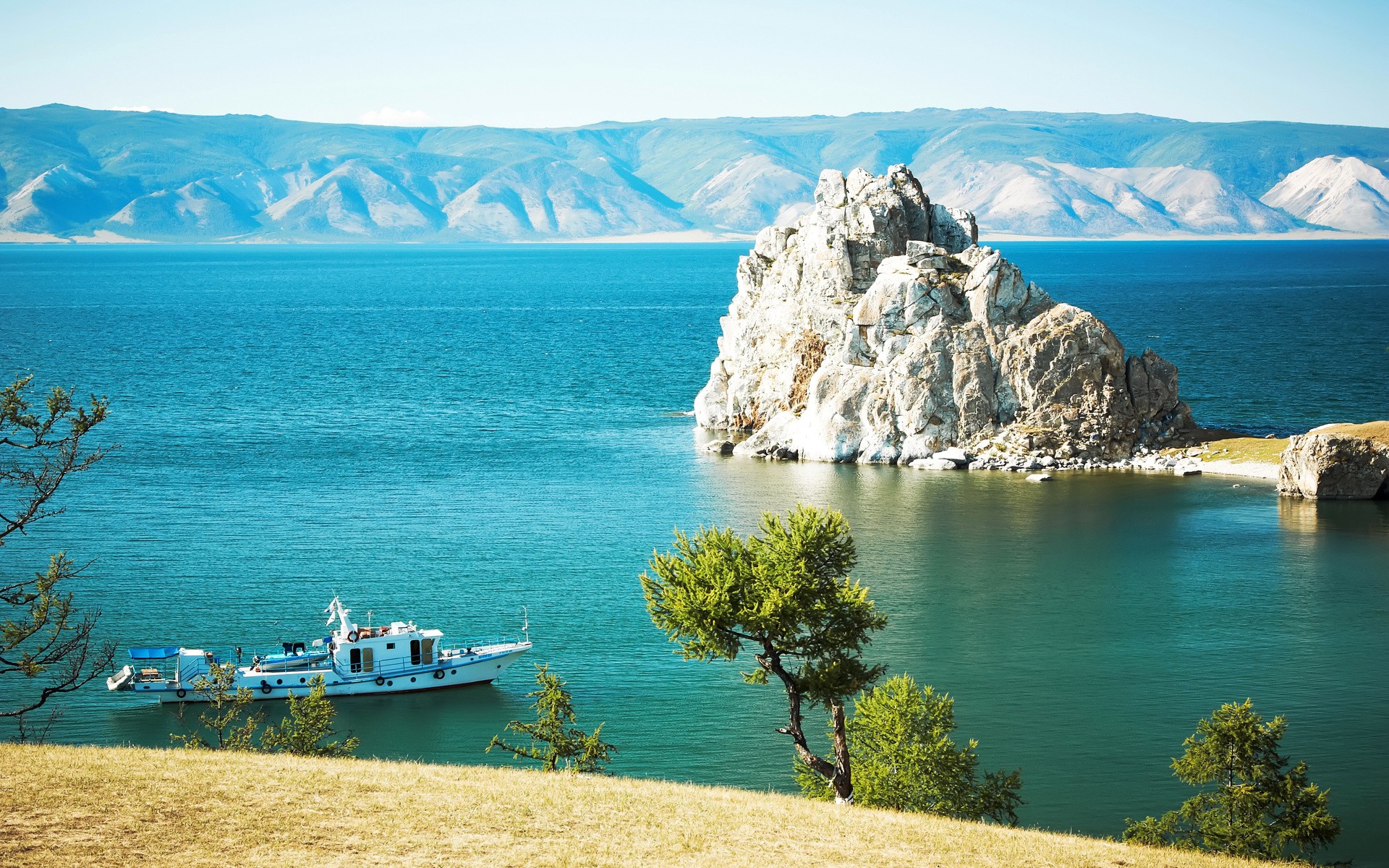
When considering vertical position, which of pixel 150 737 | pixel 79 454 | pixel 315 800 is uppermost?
pixel 79 454

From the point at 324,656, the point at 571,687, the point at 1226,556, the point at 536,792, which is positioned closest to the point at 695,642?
the point at 536,792

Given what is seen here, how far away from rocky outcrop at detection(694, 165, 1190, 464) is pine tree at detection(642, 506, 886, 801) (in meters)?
57.9

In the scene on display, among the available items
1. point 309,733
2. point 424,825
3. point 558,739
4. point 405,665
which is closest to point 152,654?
point 405,665

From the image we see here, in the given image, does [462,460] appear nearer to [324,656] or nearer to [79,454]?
[79,454]

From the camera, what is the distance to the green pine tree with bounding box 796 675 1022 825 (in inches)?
1372

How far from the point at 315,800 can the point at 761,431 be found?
72943mm

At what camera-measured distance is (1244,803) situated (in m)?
33.5

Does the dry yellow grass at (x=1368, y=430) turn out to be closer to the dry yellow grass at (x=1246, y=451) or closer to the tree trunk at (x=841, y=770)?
the dry yellow grass at (x=1246, y=451)

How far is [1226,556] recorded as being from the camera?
6794 cm

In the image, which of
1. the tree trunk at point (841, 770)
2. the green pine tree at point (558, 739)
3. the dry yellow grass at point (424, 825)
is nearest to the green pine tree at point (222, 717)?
the dry yellow grass at point (424, 825)

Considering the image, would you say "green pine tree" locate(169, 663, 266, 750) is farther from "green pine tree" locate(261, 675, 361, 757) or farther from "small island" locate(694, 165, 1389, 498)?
"small island" locate(694, 165, 1389, 498)

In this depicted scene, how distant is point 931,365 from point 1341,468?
91.3 feet

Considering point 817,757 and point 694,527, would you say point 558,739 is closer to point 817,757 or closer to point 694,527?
point 817,757

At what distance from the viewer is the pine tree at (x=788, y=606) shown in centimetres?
3456
